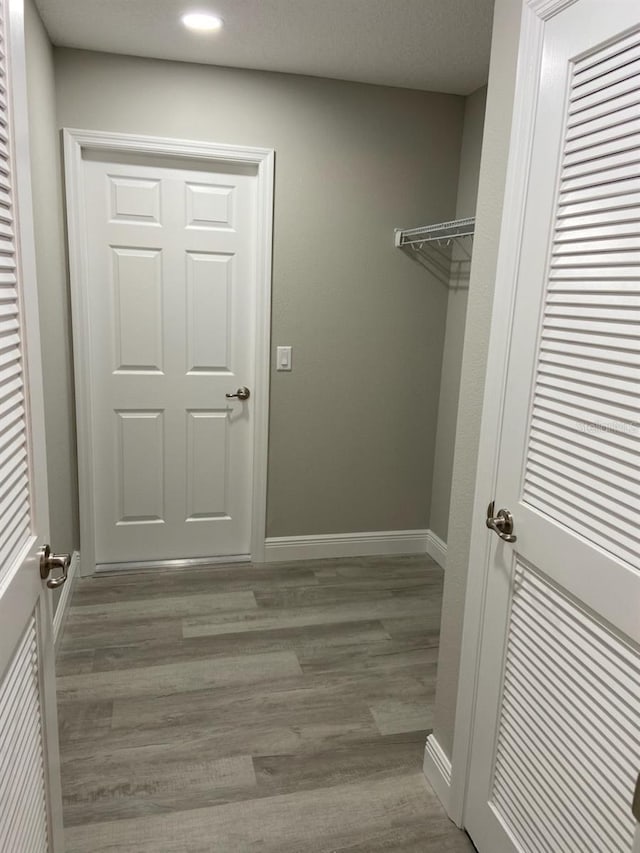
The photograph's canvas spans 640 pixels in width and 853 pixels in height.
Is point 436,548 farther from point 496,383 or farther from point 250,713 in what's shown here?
point 496,383

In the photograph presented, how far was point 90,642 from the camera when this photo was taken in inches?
105

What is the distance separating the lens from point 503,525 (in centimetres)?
152

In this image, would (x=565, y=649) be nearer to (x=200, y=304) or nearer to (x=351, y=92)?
(x=200, y=304)

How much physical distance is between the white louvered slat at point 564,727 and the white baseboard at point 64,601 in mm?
1738

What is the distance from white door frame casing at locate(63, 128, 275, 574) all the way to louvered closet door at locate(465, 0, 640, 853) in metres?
1.91

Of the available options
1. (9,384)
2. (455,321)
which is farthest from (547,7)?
(455,321)

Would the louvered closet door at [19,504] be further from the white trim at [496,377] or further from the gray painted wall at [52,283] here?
the gray painted wall at [52,283]

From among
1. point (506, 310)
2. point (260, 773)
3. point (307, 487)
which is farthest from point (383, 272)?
point (260, 773)

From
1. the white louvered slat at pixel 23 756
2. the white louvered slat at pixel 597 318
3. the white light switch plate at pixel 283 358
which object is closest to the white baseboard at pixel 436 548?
the white light switch plate at pixel 283 358

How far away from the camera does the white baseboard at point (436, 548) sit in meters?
3.52

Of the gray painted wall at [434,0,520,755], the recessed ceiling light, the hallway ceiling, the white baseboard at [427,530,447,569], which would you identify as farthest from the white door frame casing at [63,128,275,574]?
the gray painted wall at [434,0,520,755]

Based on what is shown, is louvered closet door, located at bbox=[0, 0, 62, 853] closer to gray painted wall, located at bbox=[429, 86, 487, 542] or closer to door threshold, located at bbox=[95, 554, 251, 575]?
door threshold, located at bbox=[95, 554, 251, 575]

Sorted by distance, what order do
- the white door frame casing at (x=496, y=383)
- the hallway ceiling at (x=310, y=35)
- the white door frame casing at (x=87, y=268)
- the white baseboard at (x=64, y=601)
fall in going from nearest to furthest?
the white door frame casing at (x=496, y=383)
the hallway ceiling at (x=310, y=35)
the white baseboard at (x=64, y=601)
the white door frame casing at (x=87, y=268)

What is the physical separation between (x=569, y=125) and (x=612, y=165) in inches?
7.0
